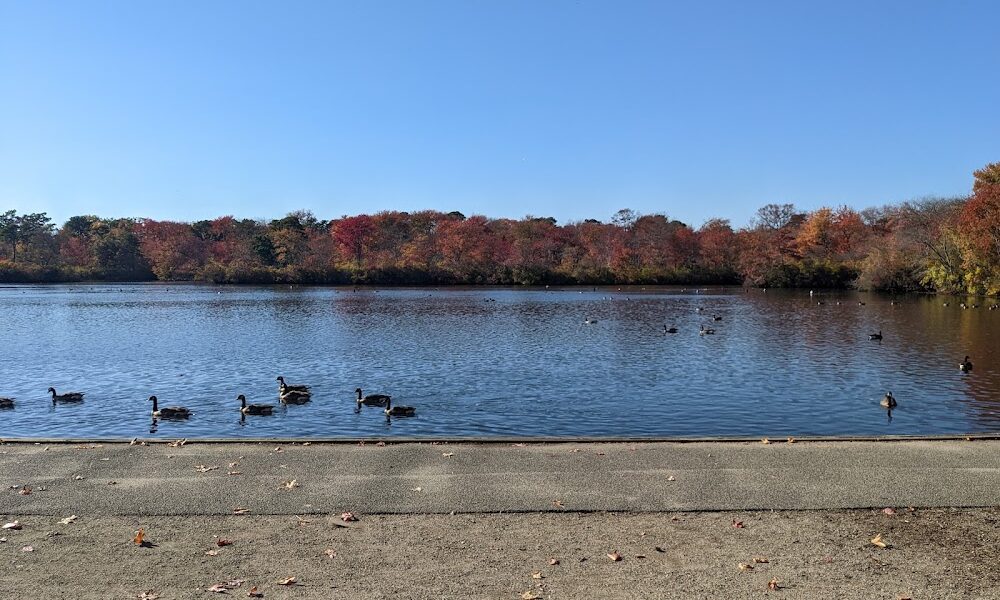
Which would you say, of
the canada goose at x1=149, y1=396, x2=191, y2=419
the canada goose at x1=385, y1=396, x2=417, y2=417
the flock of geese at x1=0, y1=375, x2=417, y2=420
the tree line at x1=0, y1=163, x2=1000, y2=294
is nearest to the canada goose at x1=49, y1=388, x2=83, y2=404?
the flock of geese at x1=0, y1=375, x2=417, y2=420

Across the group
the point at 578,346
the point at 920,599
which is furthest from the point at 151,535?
the point at 578,346

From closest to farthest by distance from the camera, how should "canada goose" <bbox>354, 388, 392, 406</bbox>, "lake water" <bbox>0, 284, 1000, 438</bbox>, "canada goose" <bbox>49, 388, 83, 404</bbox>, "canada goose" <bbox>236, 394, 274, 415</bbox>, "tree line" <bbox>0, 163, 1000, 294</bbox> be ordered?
1. "lake water" <bbox>0, 284, 1000, 438</bbox>
2. "canada goose" <bbox>236, 394, 274, 415</bbox>
3. "canada goose" <bbox>354, 388, 392, 406</bbox>
4. "canada goose" <bbox>49, 388, 83, 404</bbox>
5. "tree line" <bbox>0, 163, 1000, 294</bbox>

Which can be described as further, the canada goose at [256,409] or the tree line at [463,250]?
the tree line at [463,250]

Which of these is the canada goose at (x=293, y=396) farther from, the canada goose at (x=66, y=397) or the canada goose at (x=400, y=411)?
the canada goose at (x=66, y=397)

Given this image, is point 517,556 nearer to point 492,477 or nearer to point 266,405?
point 492,477

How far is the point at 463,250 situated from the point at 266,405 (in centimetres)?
8759

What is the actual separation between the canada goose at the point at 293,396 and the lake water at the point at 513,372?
14.4 inches

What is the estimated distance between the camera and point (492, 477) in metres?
10.3

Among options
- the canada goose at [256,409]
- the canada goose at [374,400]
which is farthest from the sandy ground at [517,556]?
the canada goose at [374,400]

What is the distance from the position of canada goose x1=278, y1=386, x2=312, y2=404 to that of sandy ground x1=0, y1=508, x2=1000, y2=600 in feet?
35.2

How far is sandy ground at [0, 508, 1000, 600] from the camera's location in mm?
6969

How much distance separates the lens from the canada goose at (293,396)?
1961cm

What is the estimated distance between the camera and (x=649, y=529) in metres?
8.46

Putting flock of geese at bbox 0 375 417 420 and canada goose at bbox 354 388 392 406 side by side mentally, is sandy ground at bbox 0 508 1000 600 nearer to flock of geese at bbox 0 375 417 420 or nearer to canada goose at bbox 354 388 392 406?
flock of geese at bbox 0 375 417 420
